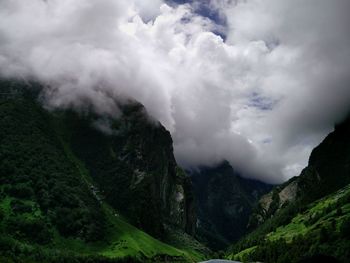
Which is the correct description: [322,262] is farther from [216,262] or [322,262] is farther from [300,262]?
[216,262]

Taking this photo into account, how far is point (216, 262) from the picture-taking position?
81.2 m

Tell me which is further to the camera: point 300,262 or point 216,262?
point 216,262

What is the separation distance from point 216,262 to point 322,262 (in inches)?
1924

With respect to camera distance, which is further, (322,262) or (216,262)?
(216,262)

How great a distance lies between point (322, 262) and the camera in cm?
3422

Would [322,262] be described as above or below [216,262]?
below

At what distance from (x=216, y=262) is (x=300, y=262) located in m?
48.9

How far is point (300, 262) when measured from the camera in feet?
112

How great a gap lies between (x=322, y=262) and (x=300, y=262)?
5.34 ft

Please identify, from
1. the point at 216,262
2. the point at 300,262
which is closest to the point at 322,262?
the point at 300,262
